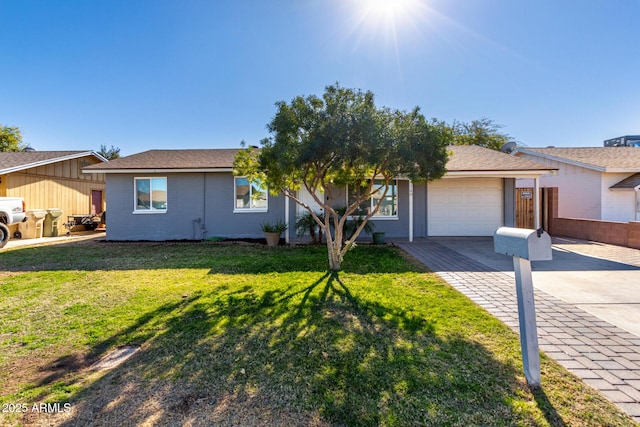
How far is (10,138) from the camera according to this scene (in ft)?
94.2

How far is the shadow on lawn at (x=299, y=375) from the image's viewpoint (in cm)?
215

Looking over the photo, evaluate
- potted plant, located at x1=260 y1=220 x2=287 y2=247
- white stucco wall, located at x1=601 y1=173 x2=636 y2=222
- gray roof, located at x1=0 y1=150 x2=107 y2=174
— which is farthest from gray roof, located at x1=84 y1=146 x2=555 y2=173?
white stucco wall, located at x1=601 y1=173 x2=636 y2=222

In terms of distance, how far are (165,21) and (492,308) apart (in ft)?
42.0

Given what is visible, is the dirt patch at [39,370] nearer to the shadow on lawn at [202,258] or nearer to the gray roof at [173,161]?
the shadow on lawn at [202,258]

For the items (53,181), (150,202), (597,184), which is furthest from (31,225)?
(597,184)

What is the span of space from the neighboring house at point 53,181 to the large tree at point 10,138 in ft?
59.5

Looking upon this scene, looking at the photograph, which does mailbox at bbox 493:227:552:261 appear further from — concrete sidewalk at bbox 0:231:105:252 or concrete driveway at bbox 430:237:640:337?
concrete sidewalk at bbox 0:231:105:252

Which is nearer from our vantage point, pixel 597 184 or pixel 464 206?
pixel 464 206

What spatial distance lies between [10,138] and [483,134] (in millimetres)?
48062

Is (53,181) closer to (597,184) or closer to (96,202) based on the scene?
(96,202)

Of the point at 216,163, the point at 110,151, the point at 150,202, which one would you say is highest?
the point at 110,151

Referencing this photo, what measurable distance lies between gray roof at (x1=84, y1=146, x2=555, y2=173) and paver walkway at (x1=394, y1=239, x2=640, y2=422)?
19.1ft

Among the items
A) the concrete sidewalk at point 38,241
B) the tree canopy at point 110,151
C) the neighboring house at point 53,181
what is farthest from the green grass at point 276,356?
the tree canopy at point 110,151

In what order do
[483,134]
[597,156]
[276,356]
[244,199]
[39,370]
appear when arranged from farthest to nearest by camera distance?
[483,134] < [597,156] < [244,199] < [276,356] < [39,370]
